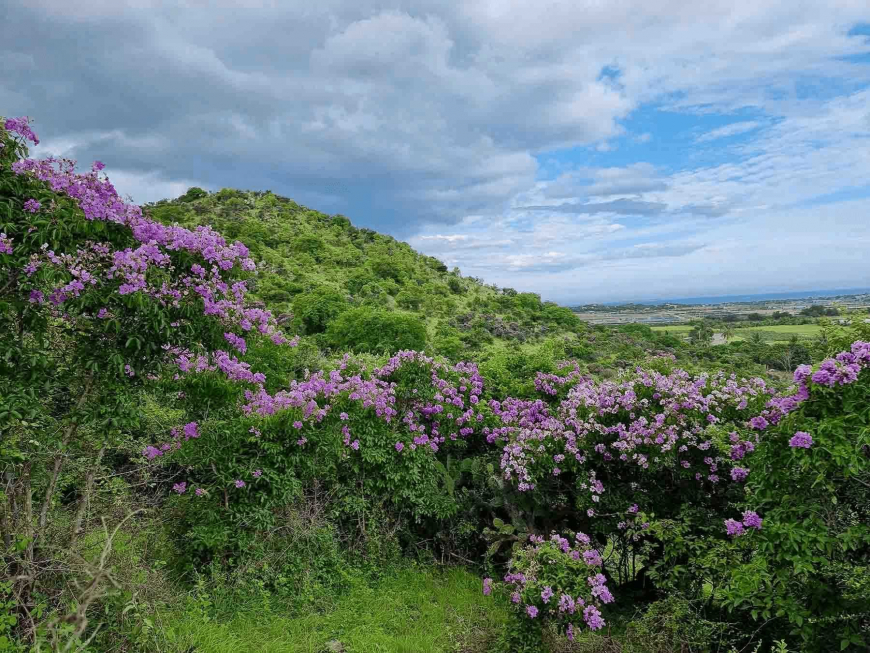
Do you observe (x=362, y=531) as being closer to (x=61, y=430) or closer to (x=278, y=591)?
(x=278, y=591)

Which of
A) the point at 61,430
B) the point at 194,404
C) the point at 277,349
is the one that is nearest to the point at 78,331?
the point at 61,430

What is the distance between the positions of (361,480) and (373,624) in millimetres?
1699

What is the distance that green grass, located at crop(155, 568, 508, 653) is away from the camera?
4.17m

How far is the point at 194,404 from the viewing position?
5.40m

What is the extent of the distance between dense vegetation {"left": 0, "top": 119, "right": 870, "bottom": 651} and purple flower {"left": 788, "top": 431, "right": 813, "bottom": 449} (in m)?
0.05

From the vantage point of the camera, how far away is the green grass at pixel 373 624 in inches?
164

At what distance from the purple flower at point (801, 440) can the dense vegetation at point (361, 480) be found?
50 mm

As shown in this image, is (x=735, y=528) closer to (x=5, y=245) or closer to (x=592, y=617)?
(x=592, y=617)

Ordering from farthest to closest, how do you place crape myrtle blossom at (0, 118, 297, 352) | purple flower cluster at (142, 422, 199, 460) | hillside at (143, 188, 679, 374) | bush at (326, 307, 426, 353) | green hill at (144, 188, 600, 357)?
green hill at (144, 188, 600, 357)
hillside at (143, 188, 679, 374)
bush at (326, 307, 426, 353)
purple flower cluster at (142, 422, 199, 460)
crape myrtle blossom at (0, 118, 297, 352)

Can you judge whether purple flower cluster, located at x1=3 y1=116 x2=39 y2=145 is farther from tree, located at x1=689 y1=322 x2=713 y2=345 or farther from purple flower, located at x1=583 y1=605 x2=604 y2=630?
tree, located at x1=689 y1=322 x2=713 y2=345

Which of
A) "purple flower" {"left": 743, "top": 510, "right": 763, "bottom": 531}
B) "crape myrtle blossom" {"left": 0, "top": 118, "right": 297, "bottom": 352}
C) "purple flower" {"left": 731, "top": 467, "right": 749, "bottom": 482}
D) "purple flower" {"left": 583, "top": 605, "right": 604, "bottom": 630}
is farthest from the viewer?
"purple flower" {"left": 731, "top": 467, "right": 749, "bottom": 482}

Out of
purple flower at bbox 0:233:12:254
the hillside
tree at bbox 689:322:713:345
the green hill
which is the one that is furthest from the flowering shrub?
tree at bbox 689:322:713:345

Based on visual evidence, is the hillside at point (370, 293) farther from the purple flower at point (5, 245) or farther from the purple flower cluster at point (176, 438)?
the purple flower at point (5, 245)

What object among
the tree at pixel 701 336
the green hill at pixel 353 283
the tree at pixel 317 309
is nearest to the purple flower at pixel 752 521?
the green hill at pixel 353 283
